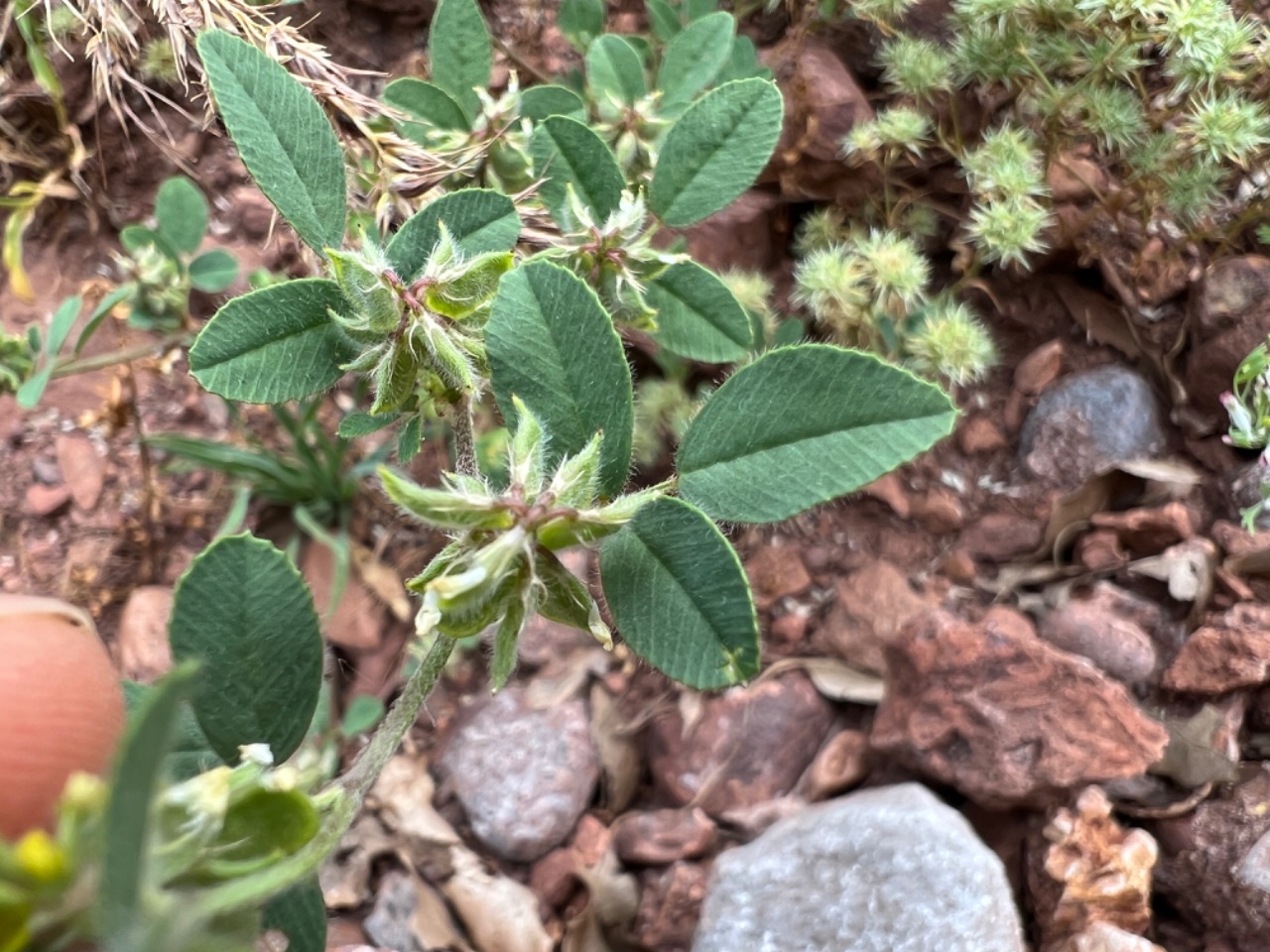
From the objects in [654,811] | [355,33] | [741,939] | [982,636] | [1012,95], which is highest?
[355,33]

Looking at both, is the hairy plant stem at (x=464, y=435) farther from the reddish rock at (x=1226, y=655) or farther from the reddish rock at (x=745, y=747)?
the reddish rock at (x=1226, y=655)

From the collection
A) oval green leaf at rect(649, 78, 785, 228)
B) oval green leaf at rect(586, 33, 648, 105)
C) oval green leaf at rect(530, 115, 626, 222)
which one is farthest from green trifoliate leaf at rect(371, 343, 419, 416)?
oval green leaf at rect(586, 33, 648, 105)

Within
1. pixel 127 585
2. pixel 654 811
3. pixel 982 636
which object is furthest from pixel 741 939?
pixel 127 585

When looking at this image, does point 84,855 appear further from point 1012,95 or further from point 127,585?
point 1012,95

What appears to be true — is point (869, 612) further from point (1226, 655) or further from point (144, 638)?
point (144, 638)

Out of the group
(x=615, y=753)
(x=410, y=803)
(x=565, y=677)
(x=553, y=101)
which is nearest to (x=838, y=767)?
(x=615, y=753)

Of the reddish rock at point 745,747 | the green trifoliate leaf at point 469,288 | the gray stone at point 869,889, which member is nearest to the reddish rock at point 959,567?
the reddish rock at point 745,747

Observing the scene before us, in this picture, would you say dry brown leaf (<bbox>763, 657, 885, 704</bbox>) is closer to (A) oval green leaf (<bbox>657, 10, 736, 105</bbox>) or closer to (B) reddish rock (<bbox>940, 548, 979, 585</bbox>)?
(B) reddish rock (<bbox>940, 548, 979, 585</bbox>)
